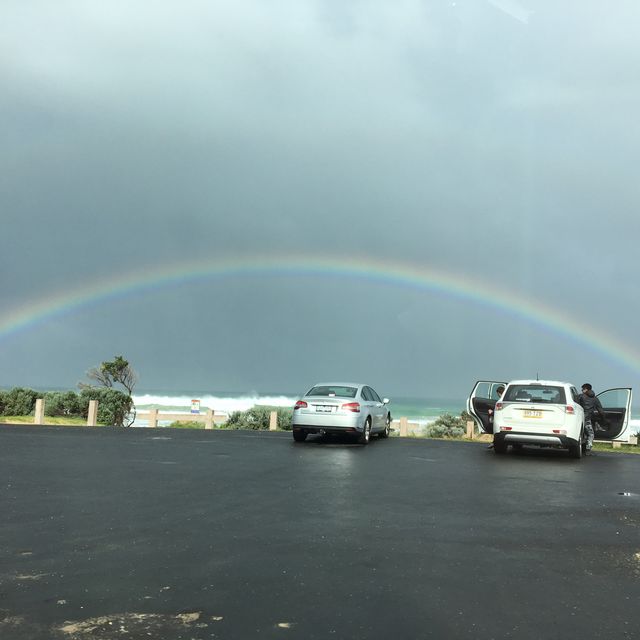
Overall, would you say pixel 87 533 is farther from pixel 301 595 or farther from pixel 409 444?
pixel 409 444

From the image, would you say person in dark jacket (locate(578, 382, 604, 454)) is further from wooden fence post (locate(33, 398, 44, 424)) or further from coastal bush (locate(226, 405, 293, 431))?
wooden fence post (locate(33, 398, 44, 424))

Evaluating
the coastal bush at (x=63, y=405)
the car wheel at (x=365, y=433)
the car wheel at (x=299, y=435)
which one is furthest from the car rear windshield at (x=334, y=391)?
the coastal bush at (x=63, y=405)

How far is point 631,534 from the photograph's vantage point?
25.0 feet

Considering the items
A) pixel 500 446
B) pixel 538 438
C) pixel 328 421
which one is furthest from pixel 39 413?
pixel 538 438

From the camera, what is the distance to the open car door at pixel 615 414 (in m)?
18.6

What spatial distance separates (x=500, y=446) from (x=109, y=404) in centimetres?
2397

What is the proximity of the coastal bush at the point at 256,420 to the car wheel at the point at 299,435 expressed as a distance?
1276 cm

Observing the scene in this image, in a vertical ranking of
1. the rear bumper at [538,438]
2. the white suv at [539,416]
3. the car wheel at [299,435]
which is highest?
the white suv at [539,416]

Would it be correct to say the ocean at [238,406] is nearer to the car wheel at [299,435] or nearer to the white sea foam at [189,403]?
the white sea foam at [189,403]

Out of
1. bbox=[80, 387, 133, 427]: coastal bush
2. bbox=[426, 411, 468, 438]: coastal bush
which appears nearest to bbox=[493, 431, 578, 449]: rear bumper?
bbox=[426, 411, 468, 438]: coastal bush

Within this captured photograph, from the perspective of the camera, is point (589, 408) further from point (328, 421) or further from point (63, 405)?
point (63, 405)

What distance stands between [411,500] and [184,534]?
12.3ft

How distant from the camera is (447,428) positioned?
40312 mm

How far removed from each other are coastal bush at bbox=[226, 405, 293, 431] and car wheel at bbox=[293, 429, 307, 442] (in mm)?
12762
